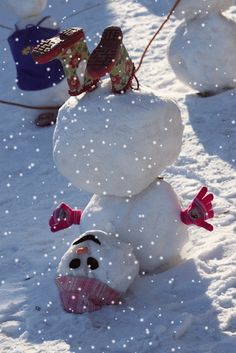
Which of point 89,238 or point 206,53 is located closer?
point 89,238

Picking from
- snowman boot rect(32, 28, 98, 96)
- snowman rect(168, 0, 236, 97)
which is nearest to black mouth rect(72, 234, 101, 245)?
snowman boot rect(32, 28, 98, 96)

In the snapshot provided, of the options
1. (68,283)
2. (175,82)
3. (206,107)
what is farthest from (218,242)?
(175,82)

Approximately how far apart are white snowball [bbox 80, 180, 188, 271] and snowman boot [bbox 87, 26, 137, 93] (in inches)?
14.4

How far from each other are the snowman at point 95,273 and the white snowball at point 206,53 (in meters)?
1.54

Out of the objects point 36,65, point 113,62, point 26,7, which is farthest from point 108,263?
point 26,7

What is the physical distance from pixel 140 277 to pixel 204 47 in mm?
1517

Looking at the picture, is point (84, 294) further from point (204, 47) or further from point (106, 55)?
point (204, 47)

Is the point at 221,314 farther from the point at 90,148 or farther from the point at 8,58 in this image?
the point at 8,58

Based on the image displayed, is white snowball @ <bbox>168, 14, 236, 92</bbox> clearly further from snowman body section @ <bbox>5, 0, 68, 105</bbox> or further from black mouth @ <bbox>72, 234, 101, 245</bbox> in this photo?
black mouth @ <bbox>72, 234, 101, 245</bbox>

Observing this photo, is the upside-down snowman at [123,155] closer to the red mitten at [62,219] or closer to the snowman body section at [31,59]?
the red mitten at [62,219]

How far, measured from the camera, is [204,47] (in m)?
3.81

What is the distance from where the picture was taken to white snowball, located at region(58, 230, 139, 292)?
2.49 m

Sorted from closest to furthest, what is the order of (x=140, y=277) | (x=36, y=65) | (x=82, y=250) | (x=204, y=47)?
1. (x=82, y=250)
2. (x=140, y=277)
3. (x=204, y=47)
4. (x=36, y=65)

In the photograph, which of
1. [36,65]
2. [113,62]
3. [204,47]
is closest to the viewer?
[113,62]
